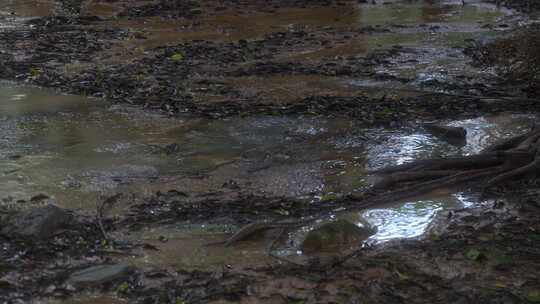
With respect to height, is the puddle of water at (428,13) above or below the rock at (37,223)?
below

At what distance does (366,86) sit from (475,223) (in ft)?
16.5

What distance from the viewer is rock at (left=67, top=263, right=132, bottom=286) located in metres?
4.98

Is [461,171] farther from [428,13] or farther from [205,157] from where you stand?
[428,13]

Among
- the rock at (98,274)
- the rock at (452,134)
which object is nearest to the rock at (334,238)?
the rock at (98,274)

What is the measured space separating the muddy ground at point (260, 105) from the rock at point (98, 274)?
1cm

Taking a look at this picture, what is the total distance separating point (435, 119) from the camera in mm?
8945

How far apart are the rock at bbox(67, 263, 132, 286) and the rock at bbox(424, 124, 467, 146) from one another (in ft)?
13.3

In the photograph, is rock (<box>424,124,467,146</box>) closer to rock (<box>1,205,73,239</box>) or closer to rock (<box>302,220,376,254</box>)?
rock (<box>302,220,376,254</box>)

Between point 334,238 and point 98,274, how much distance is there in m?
1.58

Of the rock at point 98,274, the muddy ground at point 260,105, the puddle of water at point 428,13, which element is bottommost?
the puddle of water at point 428,13

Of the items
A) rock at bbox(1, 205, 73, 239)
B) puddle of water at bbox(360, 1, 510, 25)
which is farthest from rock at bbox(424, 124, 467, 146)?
puddle of water at bbox(360, 1, 510, 25)

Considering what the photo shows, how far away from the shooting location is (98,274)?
5039 millimetres

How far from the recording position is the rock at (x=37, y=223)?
18.5 feet

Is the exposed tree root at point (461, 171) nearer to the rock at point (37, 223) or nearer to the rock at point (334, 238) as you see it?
the rock at point (334, 238)
